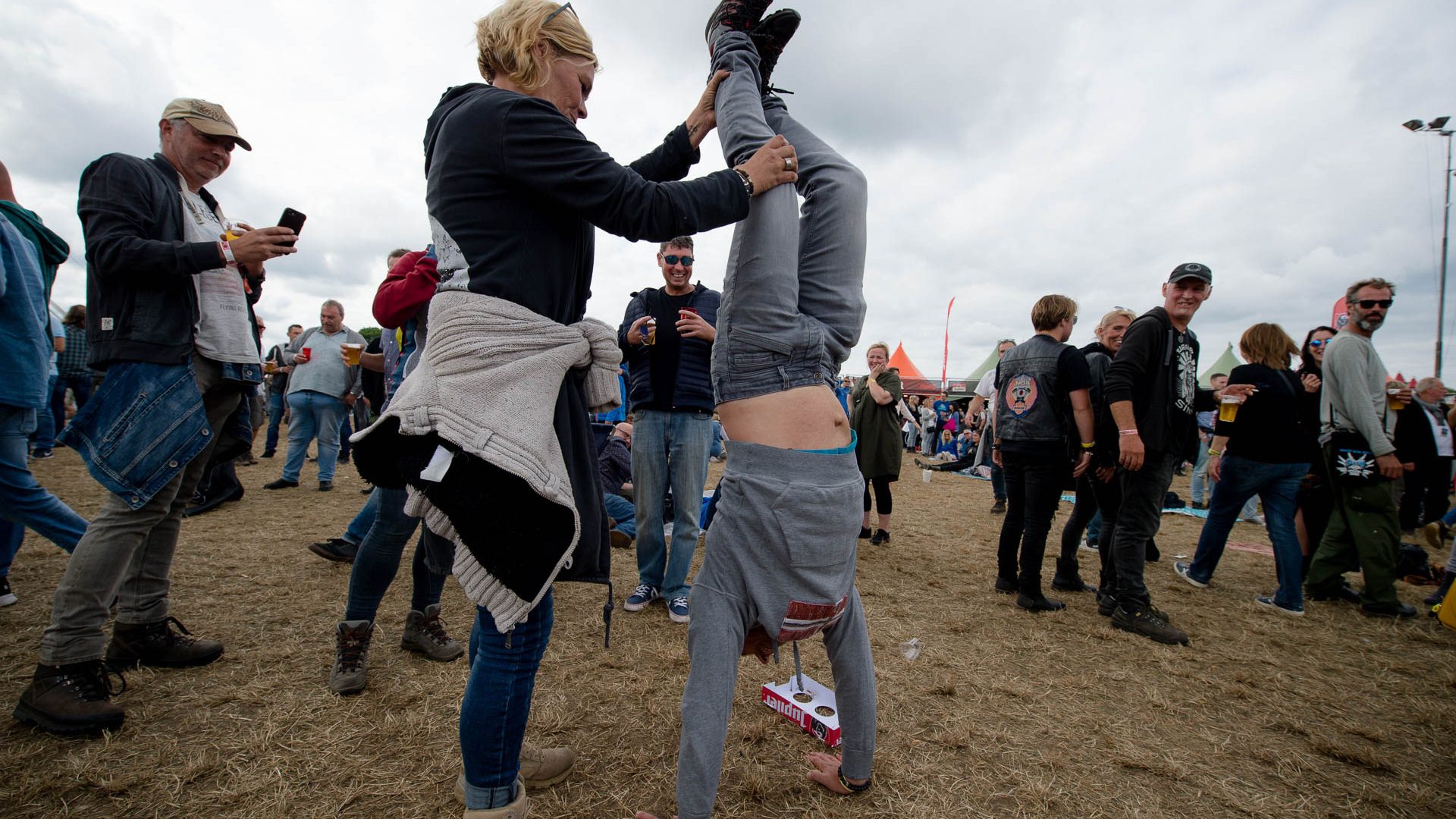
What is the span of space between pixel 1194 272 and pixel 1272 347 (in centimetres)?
122

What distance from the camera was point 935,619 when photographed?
11.8 feet

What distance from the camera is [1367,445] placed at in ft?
13.2

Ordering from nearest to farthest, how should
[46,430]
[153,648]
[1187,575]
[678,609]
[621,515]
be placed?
[153,648] → [678,609] → [1187,575] → [621,515] → [46,430]

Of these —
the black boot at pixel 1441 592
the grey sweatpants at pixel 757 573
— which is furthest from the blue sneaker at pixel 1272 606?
the grey sweatpants at pixel 757 573

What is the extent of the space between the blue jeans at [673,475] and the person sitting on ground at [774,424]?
1821 millimetres

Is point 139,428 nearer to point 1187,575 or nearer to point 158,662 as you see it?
point 158,662

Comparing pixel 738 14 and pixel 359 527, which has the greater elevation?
pixel 738 14

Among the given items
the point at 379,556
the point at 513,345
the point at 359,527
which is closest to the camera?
the point at 513,345

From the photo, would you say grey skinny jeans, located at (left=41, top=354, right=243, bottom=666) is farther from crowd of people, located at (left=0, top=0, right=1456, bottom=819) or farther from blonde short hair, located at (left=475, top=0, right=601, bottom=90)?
blonde short hair, located at (left=475, top=0, right=601, bottom=90)

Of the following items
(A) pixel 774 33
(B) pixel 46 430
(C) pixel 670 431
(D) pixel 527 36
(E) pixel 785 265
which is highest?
(A) pixel 774 33

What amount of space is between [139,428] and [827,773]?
265cm

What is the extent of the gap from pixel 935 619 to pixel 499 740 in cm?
287

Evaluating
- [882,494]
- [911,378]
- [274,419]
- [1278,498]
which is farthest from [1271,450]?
[911,378]

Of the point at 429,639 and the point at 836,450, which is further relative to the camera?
the point at 429,639
